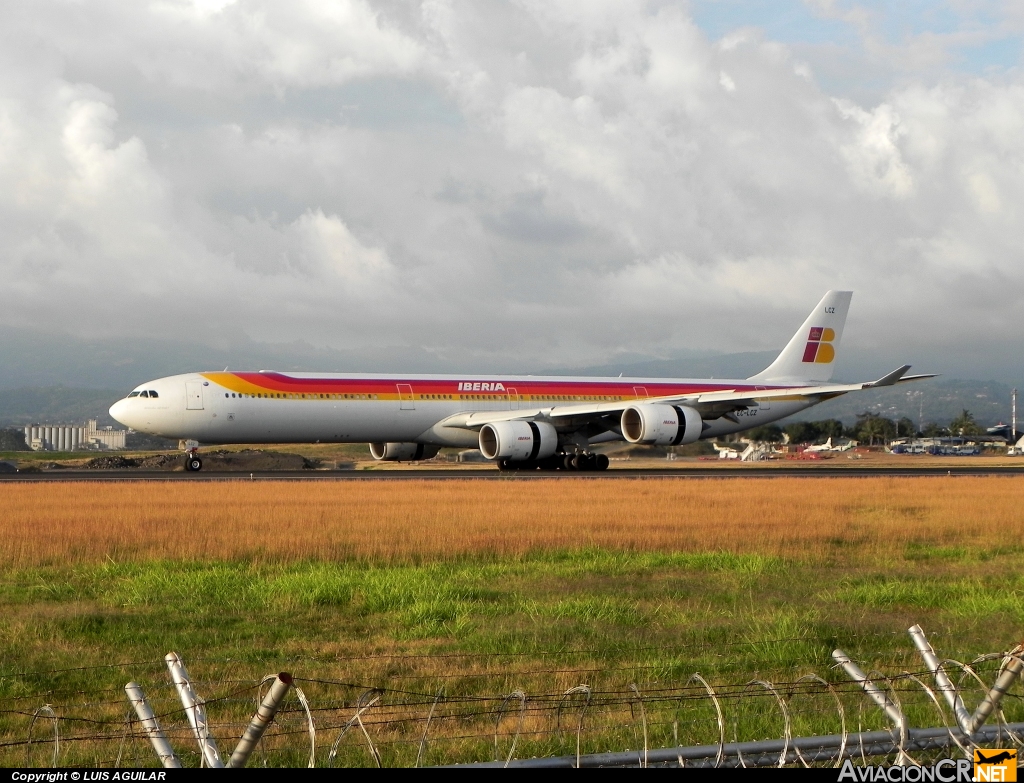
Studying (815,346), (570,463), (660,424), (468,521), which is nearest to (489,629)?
(468,521)

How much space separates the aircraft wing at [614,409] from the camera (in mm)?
47562

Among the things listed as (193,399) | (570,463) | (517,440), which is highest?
(193,399)

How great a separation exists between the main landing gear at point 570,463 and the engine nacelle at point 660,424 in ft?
6.91

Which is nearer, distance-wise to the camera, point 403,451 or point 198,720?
point 198,720

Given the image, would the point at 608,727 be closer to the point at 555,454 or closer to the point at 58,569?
the point at 58,569

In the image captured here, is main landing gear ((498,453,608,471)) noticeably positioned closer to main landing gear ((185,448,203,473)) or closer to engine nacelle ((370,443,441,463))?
engine nacelle ((370,443,441,463))

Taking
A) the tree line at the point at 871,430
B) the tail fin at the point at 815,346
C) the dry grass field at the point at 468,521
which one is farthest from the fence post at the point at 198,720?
the tree line at the point at 871,430

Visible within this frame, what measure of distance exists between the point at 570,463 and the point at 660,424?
4789 mm

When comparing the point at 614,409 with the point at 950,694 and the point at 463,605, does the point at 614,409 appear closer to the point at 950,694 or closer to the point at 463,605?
the point at 463,605

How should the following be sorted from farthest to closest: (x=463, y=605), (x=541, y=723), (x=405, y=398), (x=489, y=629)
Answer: (x=405, y=398) → (x=463, y=605) → (x=489, y=629) → (x=541, y=723)

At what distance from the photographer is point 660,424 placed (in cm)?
4706

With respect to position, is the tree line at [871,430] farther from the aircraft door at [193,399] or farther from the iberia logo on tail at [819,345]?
the aircraft door at [193,399]

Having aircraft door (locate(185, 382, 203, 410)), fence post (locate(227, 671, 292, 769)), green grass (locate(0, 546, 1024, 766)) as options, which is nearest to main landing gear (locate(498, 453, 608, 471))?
aircraft door (locate(185, 382, 203, 410))

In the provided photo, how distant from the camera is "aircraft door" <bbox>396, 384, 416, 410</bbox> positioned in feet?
153
